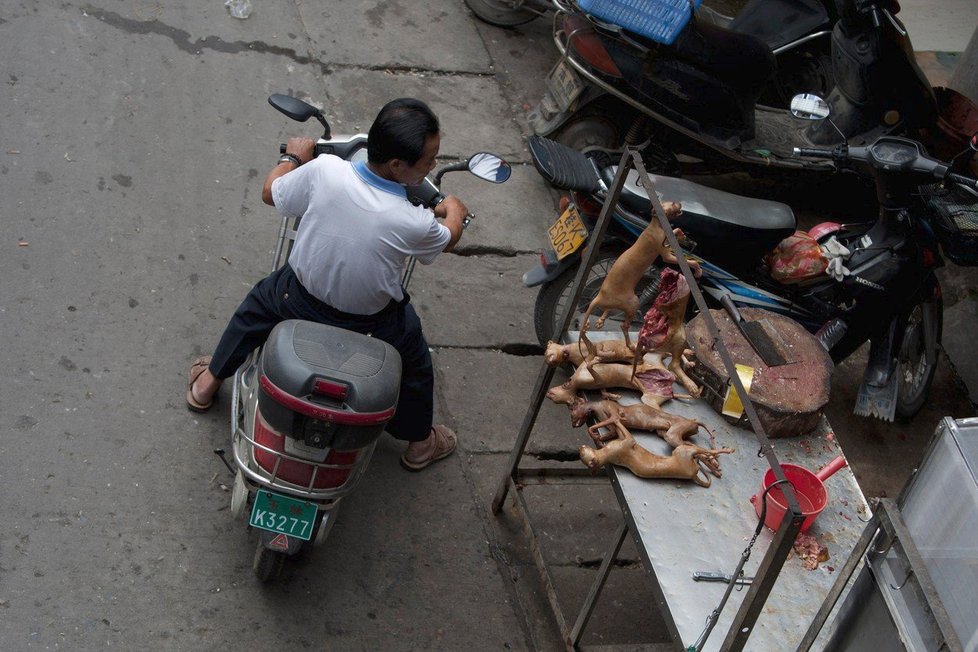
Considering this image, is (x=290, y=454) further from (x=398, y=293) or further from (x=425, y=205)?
(x=425, y=205)

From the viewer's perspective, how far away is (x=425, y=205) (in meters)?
3.35

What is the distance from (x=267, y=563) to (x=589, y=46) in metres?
3.01

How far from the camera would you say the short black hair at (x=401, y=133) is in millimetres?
2951

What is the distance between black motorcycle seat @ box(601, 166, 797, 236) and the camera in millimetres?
4109

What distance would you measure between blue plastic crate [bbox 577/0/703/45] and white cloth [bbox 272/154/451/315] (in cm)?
211

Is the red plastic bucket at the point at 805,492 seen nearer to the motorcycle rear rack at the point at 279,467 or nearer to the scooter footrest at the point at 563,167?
the motorcycle rear rack at the point at 279,467

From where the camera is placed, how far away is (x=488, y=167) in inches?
132

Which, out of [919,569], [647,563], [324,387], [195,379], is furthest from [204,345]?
[919,569]

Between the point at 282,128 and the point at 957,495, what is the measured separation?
414 centimetres

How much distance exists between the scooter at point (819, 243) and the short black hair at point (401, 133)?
36.4 inches

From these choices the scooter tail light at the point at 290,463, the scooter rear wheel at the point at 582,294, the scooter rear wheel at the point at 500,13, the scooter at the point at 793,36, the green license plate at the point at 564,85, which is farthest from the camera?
the scooter rear wheel at the point at 500,13

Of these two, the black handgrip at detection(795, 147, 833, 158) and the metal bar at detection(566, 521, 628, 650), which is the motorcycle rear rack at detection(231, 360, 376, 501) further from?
the black handgrip at detection(795, 147, 833, 158)

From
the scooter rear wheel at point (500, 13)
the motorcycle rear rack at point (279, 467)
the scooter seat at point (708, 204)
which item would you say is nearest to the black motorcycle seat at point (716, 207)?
the scooter seat at point (708, 204)

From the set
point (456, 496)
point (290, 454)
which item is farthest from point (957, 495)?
point (456, 496)
